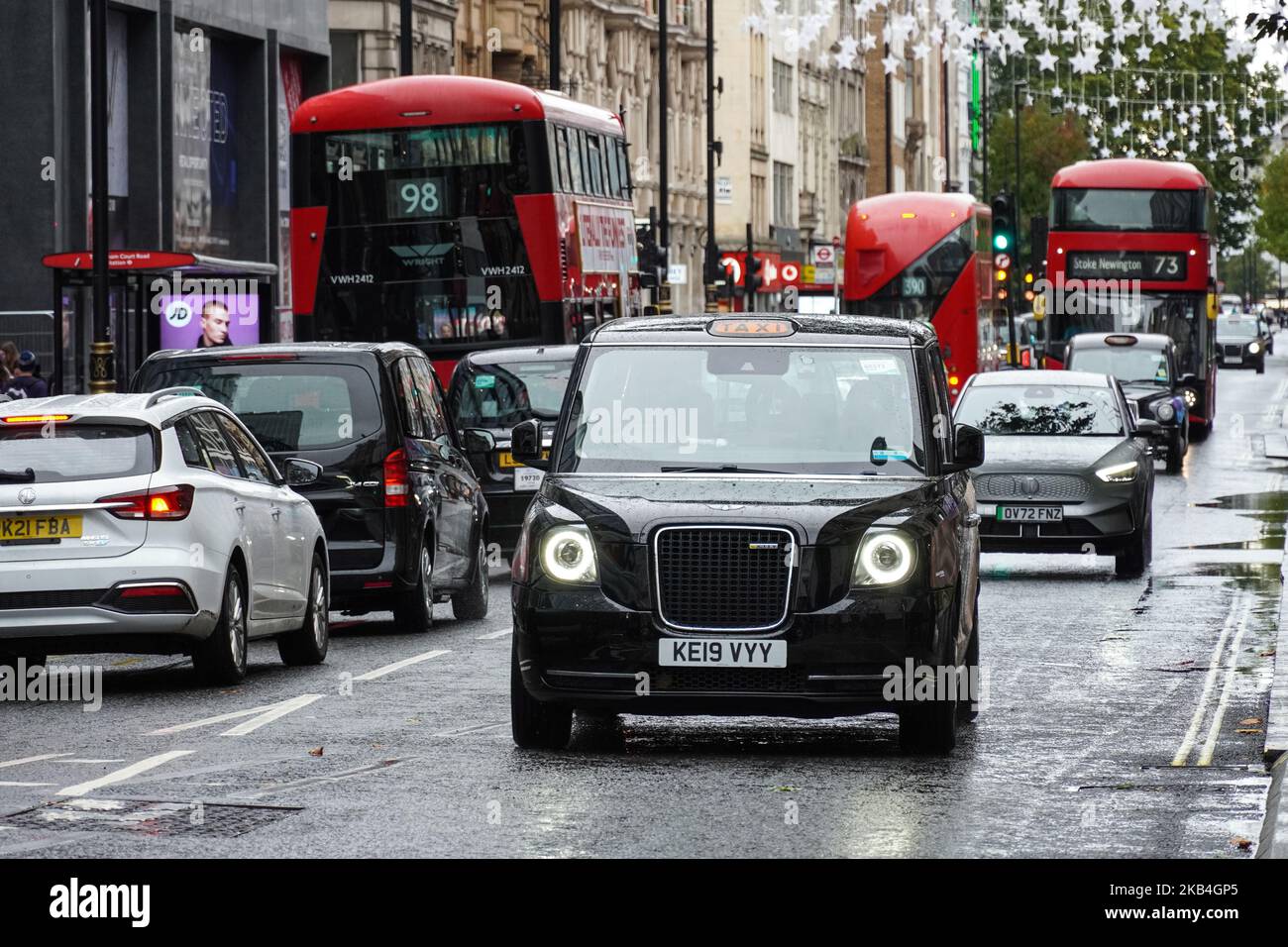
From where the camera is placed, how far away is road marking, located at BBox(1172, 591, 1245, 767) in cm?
1254

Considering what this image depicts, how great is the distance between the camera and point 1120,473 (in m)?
23.5

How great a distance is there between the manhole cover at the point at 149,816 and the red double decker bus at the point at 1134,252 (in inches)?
1644

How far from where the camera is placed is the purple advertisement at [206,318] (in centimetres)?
3753

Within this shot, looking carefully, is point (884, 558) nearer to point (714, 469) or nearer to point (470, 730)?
point (714, 469)

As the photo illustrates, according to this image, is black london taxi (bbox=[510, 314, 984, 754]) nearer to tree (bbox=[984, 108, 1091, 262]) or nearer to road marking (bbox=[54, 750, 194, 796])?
road marking (bbox=[54, 750, 194, 796])

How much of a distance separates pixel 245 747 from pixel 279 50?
3509 cm

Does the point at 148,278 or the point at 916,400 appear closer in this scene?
the point at 916,400

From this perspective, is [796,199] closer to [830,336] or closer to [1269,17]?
[1269,17]

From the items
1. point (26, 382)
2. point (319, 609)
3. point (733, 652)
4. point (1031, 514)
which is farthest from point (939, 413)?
point (26, 382)

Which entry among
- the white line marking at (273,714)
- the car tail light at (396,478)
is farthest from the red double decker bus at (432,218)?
the white line marking at (273,714)

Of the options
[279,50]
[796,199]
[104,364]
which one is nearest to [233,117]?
[279,50]

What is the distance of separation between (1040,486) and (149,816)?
13925 millimetres

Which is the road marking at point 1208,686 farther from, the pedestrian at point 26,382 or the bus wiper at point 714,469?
the pedestrian at point 26,382
